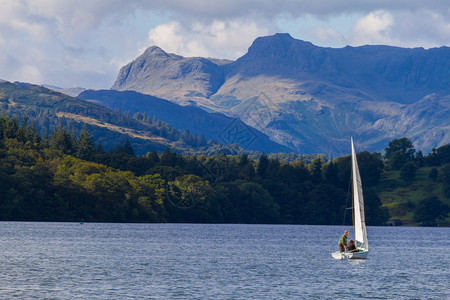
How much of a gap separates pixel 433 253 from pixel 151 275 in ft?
247

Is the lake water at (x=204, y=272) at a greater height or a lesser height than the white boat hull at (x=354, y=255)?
lesser

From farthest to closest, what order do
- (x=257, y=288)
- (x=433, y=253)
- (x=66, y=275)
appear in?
(x=433, y=253) < (x=66, y=275) < (x=257, y=288)

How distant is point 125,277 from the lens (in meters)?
80.0

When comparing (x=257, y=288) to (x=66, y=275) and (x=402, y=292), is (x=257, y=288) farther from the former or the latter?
(x=66, y=275)

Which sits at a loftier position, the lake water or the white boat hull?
the white boat hull

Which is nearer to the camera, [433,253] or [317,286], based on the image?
[317,286]

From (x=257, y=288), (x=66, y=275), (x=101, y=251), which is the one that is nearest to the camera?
(x=257, y=288)

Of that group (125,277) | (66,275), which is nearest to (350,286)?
(125,277)

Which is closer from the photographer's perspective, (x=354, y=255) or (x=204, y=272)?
(x=204, y=272)

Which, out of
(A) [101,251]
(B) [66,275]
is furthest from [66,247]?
(B) [66,275]

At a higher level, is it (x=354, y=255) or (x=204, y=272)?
(x=354, y=255)

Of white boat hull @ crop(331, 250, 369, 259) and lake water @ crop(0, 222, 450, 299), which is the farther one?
white boat hull @ crop(331, 250, 369, 259)

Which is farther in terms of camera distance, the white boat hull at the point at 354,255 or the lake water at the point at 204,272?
the white boat hull at the point at 354,255

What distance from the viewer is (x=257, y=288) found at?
73.8 m
